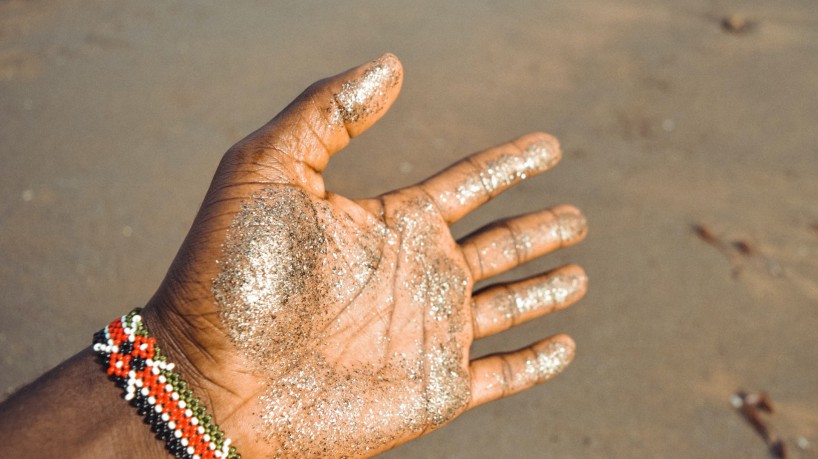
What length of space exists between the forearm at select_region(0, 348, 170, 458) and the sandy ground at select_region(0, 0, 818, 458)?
825 mm

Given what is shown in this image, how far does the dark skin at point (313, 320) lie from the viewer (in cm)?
214

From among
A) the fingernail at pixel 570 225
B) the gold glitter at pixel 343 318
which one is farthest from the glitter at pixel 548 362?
the fingernail at pixel 570 225

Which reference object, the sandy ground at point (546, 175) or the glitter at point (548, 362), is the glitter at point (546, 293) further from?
the sandy ground at point (546, 175)

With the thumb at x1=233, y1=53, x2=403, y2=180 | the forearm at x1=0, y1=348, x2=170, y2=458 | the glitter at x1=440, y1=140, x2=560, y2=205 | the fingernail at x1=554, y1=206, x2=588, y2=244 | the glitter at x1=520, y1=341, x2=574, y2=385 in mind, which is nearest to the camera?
the forearm at x1=0, y1=348, x2=170, y2=458

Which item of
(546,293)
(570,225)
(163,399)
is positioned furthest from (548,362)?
(163,399)

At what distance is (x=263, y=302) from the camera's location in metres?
2.18

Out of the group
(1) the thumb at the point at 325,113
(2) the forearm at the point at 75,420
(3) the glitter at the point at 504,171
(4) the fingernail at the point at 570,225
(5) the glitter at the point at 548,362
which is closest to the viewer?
(2) the forearm at the point at 75,420

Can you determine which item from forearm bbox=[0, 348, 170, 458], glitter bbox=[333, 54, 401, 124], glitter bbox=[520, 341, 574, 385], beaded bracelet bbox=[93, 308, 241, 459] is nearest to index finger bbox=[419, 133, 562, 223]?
glitter bbox=[333, 54, 401, 124]

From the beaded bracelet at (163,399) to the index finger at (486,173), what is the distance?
1281 millimetres

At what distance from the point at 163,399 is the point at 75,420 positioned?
30cm

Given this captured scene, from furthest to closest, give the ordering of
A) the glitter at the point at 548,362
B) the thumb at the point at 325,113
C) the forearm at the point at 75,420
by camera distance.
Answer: the glitter at the point at 548,362
the thumb at the point at 325,113
the forearm at the point at 75,420

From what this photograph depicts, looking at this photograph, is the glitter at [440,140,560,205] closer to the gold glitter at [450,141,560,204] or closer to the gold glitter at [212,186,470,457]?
the gold glitter at [450,141,560,204]

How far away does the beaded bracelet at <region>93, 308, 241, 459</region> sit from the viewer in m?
2.17

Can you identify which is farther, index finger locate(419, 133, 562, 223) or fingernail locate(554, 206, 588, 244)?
fingernail locate(554, 206, 588, 244)
